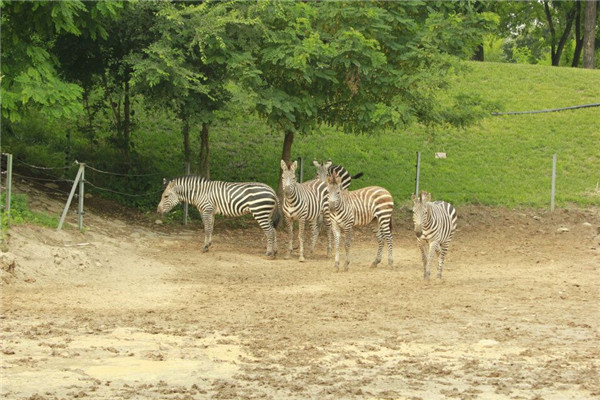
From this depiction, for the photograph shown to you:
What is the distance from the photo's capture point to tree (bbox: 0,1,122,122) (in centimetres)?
1600

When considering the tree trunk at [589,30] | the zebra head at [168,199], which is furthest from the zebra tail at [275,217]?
the tree trunk at [589,30]

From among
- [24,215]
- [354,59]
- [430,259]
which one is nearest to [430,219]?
[430,259]

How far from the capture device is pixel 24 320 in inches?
419

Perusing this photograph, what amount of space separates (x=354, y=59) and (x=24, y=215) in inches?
296

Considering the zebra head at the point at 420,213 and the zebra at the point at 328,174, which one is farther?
the zebra at the point at 328,174

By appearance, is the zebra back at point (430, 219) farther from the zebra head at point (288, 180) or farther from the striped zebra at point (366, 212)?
the zebra head at point (288, 180)

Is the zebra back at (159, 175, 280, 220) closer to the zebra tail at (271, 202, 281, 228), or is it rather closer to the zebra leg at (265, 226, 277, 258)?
the zebra tail at (271, 202, 281, 228)

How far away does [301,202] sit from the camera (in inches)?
703

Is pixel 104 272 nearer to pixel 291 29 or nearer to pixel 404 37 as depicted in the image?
pixel 291 29

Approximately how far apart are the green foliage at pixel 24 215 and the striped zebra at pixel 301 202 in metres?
4.45

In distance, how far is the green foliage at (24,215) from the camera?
15.2 meters

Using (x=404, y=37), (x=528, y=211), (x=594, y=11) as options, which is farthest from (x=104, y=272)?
(x=594, y=11)

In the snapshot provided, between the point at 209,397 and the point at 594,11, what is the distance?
3736 cm

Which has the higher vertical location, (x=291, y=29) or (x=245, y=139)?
(x=291, y=29)
